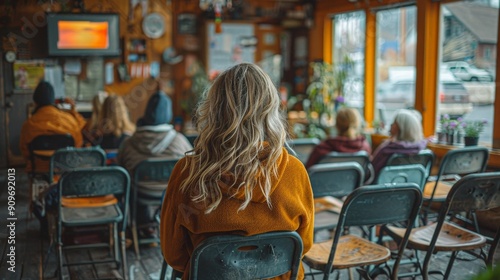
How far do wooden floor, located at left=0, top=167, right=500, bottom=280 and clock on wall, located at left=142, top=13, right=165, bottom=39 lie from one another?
374 cm

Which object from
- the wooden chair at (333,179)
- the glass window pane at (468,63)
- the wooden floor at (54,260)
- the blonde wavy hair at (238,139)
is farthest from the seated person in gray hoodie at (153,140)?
the glass window pane at (468,63)

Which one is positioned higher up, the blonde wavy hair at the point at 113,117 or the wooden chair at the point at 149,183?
the blonde wavy hair at the point at 113,117

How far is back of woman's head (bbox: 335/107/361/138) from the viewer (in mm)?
4258

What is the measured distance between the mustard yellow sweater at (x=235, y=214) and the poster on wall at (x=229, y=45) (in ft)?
19.4

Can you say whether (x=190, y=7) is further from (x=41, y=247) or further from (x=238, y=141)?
(x=238, y=141)

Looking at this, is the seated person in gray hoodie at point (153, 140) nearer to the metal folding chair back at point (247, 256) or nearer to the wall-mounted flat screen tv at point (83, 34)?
the metal folding chair back at point (247, 256)

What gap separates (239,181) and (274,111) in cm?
26

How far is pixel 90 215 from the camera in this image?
347cm

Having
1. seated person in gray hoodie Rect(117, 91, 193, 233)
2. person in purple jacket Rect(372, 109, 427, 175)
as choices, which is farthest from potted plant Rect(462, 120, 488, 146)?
seated person in gray hoodie Rect(117, 91, 193, 233)

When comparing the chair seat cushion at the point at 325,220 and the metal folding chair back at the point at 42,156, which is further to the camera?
the metal folding chair back at the point at 42,156

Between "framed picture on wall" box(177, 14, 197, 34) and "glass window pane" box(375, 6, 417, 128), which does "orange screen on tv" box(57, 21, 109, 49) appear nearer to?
"framed picture on wall" box(177, 14, 197, 34)

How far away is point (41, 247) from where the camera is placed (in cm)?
410

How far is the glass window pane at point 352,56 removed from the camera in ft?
22.6

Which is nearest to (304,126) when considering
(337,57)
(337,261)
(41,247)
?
(337,57)
